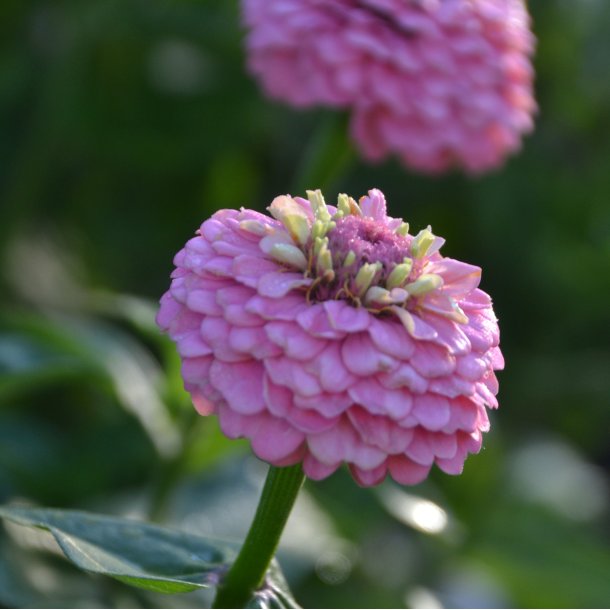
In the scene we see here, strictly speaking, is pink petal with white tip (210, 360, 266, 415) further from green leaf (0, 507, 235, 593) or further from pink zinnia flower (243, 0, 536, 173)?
pink zinnia flower (243, 0, 536, 173)

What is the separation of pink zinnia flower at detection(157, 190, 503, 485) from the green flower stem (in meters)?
0.07

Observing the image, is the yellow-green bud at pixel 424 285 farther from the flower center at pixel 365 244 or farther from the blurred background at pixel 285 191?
the blurred background at pixel 285 191

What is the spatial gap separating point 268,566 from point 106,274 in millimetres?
1288

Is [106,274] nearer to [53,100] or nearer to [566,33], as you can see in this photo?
[53,100]

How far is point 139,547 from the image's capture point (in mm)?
839

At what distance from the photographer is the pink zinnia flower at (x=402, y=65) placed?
3.78 feet

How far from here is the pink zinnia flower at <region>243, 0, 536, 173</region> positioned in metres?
1.15

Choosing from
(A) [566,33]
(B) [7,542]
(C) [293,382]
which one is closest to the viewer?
(C) [293,382]

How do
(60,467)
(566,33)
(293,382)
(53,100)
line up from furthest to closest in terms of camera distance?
(566,33)
(53,100)
(60,467)
(293,382)

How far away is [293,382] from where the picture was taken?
0.67 meters

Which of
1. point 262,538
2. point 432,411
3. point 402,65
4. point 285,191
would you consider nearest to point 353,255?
point 432,411

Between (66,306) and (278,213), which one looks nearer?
(278,213)

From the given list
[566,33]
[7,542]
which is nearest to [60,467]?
[7,542]

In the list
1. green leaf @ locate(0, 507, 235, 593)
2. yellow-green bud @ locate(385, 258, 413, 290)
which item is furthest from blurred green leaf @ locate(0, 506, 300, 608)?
yellow-green bud @ locate(385, 258, 413, 290)
